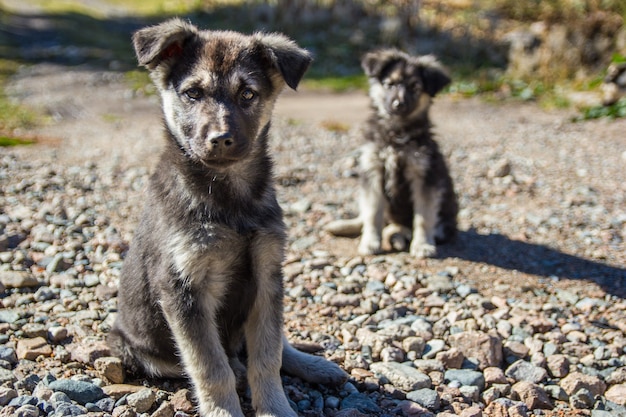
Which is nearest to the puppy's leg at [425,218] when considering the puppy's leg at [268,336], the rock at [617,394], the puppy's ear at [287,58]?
the rock at [617,394]

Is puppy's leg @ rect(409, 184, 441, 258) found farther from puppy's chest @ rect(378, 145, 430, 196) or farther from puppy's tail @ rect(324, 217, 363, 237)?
puppy's tail @ rect(324, 217, 363, 237)

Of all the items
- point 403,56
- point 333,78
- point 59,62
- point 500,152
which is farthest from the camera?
point 59,62

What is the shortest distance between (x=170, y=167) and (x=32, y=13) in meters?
24.9

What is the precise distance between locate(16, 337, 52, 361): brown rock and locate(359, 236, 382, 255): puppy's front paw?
10.3ft

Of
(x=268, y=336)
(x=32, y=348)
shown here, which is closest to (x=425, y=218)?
(x=268, y=336)

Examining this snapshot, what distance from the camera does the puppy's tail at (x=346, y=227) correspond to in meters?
7.01

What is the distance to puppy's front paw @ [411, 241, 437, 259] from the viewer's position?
643 cm

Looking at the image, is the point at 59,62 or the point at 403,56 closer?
the point at 403,56

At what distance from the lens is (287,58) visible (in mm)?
3959

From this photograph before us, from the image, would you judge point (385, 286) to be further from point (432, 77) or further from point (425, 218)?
point (432, 77)

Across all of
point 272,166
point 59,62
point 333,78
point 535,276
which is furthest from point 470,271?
point 59,62

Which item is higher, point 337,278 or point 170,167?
point 170,167

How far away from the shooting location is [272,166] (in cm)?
412

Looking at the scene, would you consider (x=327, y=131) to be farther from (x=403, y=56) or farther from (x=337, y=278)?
(x=337, y=278)
